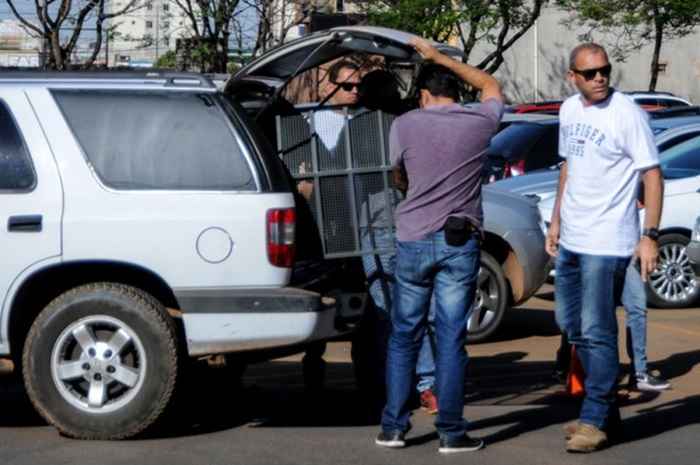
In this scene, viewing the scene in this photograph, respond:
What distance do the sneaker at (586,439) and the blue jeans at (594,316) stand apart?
A: 0.04 meters

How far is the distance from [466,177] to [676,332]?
5240 mm

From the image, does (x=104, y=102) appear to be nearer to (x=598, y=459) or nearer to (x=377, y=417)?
(x=377, y=417)

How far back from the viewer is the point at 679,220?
1319 centimetres

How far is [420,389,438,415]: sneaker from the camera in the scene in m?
8.00

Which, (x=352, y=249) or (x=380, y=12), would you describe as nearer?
(x=352, y=249)

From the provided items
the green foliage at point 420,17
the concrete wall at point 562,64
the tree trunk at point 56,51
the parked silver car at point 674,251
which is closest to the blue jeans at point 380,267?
the parked silver car at point 674,251

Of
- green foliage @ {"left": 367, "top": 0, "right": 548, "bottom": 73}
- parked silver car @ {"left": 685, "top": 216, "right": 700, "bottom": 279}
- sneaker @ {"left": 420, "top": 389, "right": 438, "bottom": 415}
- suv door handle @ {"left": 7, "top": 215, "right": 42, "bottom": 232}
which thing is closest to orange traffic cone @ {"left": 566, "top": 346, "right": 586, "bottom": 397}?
sneaker @ {"left": 420, "top": 389, "right": 438, "bottom": 415}

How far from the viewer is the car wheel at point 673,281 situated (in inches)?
517

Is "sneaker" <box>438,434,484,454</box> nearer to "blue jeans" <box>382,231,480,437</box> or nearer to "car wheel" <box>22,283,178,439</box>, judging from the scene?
"blue jeans" <box>382,231,480,437</box>

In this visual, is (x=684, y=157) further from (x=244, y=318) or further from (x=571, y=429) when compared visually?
(x=244, y=318)

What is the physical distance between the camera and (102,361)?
708 cm

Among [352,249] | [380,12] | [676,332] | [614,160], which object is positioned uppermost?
[380,12]

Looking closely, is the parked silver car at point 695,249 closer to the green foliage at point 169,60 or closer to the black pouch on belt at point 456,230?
the black pouch on belt at point 456,230

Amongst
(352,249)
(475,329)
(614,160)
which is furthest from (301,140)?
(475,329)
